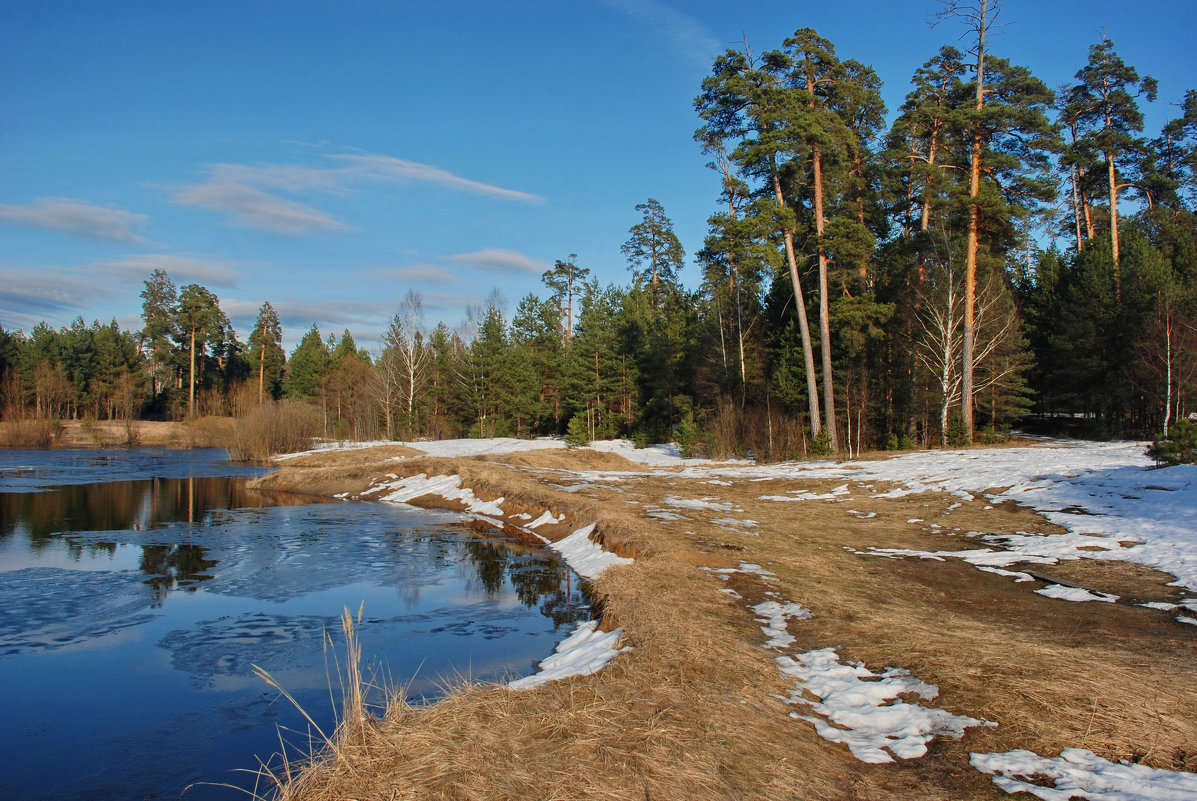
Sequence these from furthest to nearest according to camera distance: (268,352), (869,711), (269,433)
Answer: (268,352) → (269,433) → (869,711)

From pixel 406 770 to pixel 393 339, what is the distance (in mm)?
47868

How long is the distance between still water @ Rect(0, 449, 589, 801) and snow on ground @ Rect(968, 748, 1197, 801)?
12.5 feet

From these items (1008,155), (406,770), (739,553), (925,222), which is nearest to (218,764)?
(406,770)

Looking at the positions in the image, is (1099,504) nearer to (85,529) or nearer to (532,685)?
(532,685)

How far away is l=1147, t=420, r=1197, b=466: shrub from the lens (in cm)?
1159

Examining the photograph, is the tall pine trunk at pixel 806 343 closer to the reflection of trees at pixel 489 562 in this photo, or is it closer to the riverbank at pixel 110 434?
the reflection of trees at pixel 489 562

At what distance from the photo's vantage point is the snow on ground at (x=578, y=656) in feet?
17.1

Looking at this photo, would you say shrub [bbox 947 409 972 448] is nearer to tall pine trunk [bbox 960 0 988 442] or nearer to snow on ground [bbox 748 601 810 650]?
tall pine trunk [bbox 960 0 988 442]

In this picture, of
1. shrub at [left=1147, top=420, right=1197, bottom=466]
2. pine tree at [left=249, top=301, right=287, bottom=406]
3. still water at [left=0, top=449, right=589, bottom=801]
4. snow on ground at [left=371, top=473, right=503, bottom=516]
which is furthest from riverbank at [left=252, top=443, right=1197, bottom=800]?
pine tree at [left=249, top=301, right=287, bottom=406]

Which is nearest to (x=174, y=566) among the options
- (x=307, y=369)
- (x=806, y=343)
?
(x=806, y=343)

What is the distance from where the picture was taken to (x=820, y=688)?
15.8 feet

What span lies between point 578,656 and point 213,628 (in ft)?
15.6

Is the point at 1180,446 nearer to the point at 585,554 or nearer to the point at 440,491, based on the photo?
the point at 585,554

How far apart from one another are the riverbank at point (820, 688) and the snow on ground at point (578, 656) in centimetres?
18
